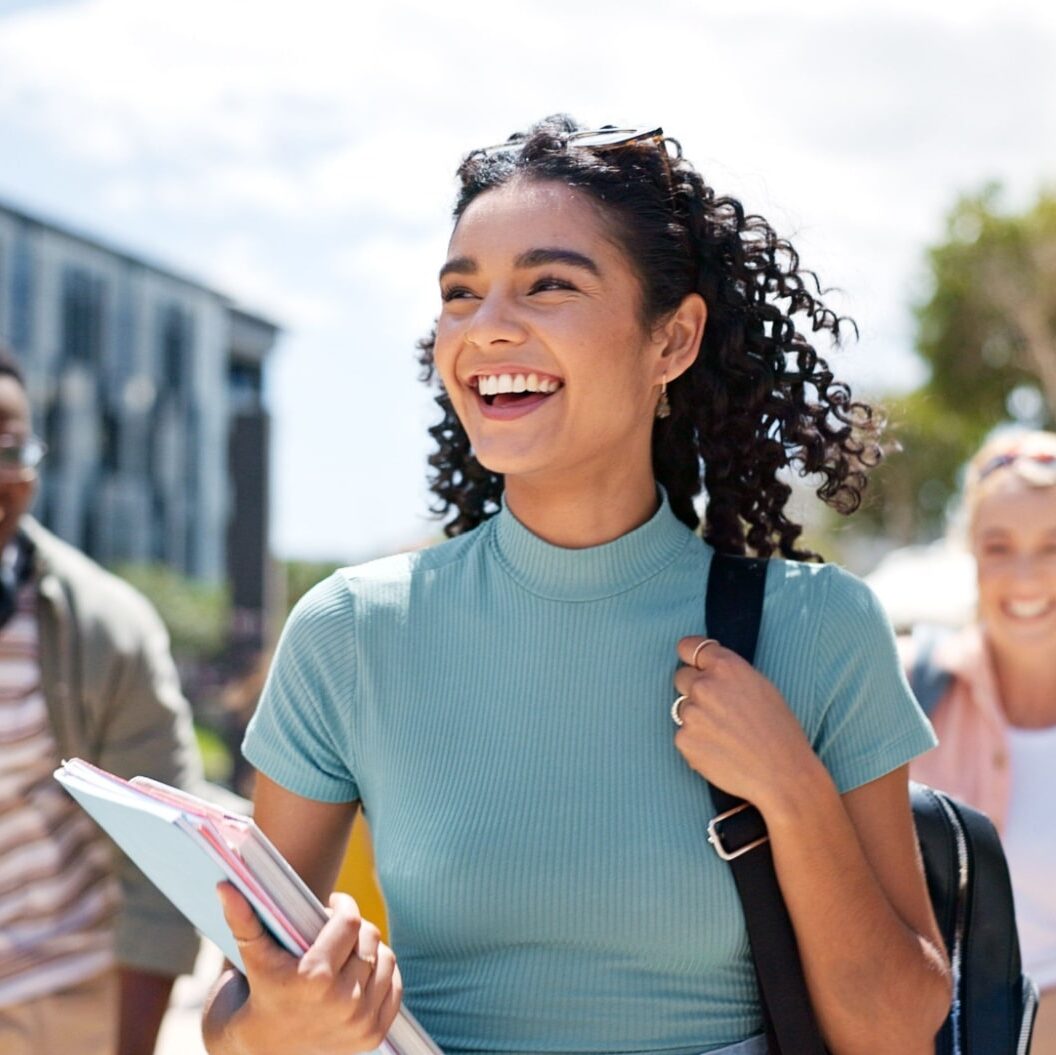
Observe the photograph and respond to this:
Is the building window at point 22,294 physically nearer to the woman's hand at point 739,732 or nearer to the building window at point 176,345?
the building window at point 176,345

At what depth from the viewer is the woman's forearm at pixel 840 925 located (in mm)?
1802

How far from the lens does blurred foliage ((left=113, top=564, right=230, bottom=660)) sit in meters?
17.5

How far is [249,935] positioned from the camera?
1539mm

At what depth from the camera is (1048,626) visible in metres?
3.58

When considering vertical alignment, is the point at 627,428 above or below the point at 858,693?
above

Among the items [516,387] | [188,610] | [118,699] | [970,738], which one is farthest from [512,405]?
[188,610]

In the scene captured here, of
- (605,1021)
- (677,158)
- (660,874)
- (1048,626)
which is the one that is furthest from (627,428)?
(1048,626)

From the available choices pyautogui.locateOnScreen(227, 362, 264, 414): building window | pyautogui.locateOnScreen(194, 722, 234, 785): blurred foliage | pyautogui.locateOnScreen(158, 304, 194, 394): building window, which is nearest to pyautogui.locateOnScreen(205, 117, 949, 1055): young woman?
pyautogui.locateOnScreen(194, 722, 234, 785): blurred foliage

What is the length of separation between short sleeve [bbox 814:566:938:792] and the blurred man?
5.92 feet

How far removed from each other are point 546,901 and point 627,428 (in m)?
0.67

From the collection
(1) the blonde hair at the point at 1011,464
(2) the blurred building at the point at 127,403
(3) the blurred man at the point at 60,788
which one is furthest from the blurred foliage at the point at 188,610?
(1) the blonde hair at the point at 1011,464

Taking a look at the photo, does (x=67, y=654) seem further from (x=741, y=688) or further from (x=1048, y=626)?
(x=1048, y=626)

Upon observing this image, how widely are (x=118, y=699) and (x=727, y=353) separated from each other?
5.55 feet

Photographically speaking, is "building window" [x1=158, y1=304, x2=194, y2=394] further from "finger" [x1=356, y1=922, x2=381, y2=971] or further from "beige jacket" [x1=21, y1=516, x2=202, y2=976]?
"finger" [x1=356, y1=922, x2=381, y2=971]
